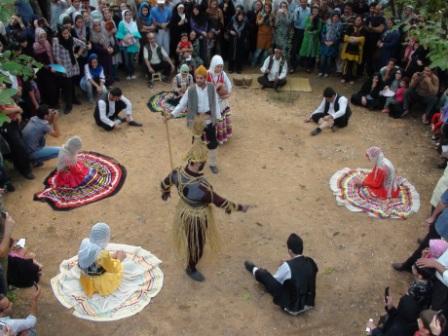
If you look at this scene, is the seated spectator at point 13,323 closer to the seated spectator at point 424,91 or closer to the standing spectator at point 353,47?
the seated spectator at point 424,91

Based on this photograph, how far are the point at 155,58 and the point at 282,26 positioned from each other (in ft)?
9.18

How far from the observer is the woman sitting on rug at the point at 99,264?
4820 millimetres

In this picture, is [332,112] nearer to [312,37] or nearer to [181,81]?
[312,37]

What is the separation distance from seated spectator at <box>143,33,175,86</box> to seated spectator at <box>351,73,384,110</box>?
3905 mm

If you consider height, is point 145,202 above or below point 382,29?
below

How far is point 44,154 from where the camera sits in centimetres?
740

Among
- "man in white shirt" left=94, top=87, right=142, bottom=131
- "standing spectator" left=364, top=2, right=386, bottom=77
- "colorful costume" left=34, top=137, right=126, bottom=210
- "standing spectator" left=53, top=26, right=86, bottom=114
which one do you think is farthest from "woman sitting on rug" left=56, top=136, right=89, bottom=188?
"standing spectator" left=364, top=2, right=386, bottom=77

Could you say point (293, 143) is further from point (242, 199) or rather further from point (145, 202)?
point (145, 202)

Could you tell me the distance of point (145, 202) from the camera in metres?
6.80

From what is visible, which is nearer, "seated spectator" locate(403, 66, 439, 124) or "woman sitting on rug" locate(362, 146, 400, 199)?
"woman sitting on rug" locate(362, 146, 400, 199)

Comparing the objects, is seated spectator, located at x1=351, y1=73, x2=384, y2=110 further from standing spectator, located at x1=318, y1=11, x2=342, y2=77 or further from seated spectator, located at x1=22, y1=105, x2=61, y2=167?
seated spectator, located at x1=22, y1=105, x2=61, y2=167

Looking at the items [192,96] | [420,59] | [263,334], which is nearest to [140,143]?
[192,96]

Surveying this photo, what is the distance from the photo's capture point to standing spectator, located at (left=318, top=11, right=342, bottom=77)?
9.96 metres

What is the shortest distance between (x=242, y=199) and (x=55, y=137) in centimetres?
335
